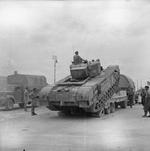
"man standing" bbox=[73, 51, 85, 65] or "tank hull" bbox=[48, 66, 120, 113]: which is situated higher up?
"man standing" bbox=[73, 51, 85, 65]

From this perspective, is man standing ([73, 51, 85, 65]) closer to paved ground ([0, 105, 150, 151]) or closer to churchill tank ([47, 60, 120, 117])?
churchill tank ([47, 60, 120, 117])

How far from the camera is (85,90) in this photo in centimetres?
1519

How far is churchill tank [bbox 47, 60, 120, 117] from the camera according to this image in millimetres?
15336

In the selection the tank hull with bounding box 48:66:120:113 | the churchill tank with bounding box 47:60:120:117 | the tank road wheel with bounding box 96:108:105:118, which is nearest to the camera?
the tank hull with bounding box 48:66:120:113

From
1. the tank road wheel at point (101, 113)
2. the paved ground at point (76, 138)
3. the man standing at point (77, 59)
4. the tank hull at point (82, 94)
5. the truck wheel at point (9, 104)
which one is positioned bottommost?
the paved ground at point (76, 138)

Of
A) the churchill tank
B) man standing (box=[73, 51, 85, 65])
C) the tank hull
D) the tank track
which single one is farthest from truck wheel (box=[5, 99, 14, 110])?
the tank track

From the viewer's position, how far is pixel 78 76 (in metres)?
17.5

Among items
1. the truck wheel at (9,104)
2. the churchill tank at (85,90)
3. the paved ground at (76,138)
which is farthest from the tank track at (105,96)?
the truck wheel at (9,104)

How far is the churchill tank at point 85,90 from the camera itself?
15.3 meters

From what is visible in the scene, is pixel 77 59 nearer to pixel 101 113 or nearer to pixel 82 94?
pixel 101 113

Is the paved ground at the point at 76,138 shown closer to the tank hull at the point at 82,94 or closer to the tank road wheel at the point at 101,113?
the tank hull at the point at 82,94

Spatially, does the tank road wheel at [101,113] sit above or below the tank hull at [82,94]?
below

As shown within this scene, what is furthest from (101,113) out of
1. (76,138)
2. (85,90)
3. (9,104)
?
(9,104)

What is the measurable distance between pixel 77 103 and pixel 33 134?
4.80 meters
